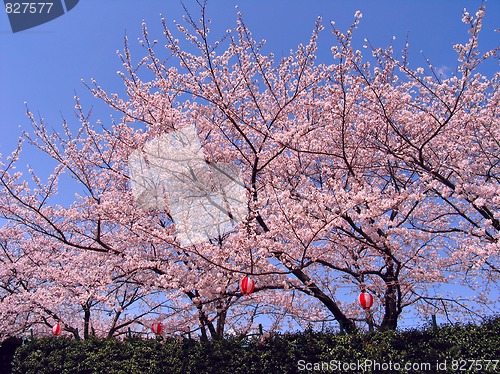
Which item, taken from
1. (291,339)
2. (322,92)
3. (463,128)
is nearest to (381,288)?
(291,339)

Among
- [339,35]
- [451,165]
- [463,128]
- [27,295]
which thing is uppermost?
[339,35]

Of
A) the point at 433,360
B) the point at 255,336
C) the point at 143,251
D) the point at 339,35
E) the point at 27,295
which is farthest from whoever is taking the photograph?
the point at 27,295

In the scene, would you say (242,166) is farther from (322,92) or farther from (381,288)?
(381,288)

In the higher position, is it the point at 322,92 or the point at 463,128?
the point at 322,92

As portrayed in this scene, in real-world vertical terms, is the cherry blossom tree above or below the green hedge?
above

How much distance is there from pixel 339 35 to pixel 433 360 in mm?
5075

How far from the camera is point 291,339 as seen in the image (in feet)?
23.4

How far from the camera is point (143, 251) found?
10.9 metres

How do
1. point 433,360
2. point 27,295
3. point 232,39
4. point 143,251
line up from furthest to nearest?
point 27,295, point 143,251, point 232,39, point 433,360

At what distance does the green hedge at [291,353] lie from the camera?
5.83 meters

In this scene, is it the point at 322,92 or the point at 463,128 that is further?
the point at 322,92

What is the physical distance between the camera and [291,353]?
22.9 feet

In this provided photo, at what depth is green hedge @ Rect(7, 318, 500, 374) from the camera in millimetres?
5828

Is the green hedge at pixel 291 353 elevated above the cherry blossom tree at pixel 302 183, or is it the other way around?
the cherry blossom tree at pixel 302 183
